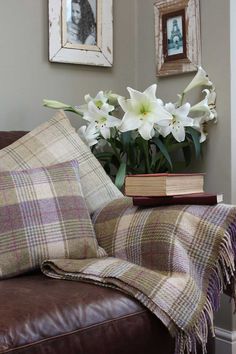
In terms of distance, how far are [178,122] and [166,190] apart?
56 centimetres

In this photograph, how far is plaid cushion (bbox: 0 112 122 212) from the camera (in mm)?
1817

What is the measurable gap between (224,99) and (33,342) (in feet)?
4.27

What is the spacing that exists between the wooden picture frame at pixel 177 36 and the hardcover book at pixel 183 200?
31.8 inches

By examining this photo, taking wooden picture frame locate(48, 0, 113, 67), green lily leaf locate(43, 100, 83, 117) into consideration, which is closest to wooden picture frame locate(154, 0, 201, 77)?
wooden picture frame locate(48, 0, 113, 67)

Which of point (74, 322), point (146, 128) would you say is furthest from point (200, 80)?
point (74, 322)

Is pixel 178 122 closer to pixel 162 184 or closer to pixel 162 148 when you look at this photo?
pixel 162 148

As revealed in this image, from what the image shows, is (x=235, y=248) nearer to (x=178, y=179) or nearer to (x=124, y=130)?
(x=178, y=179)

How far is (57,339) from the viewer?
1.17 metres

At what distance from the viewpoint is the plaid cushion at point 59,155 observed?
71.5 inches

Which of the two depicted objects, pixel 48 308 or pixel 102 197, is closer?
pixel 48 308

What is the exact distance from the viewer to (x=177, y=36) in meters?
2.30

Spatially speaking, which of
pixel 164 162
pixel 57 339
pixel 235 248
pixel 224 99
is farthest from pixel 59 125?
pixel 57 339

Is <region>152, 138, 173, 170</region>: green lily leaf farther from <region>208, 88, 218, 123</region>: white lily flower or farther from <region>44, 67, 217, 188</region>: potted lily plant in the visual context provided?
<region>208, 88, 218, 123</region>: white lily flower

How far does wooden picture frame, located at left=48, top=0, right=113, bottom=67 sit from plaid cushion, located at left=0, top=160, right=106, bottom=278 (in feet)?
2.66
